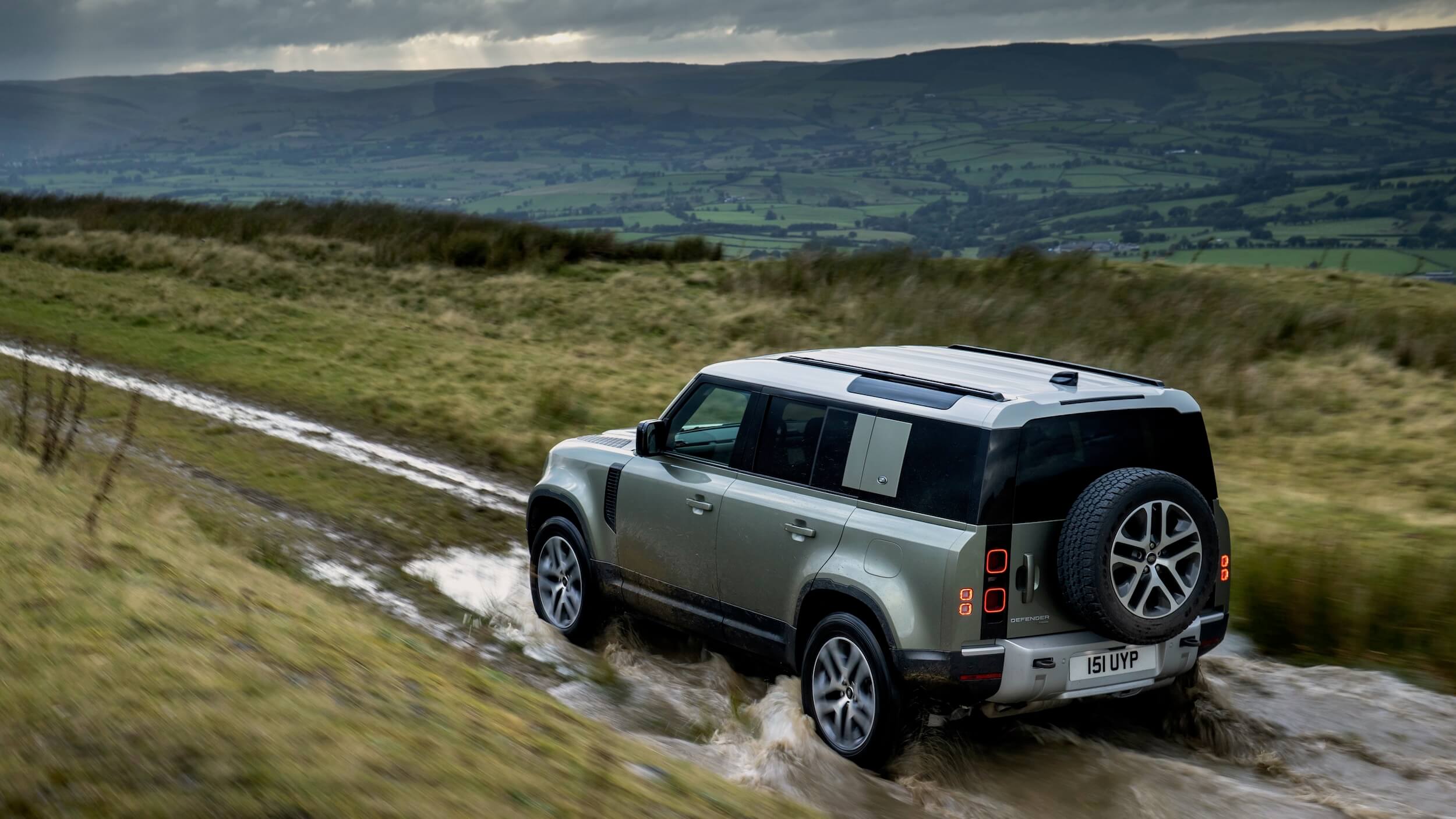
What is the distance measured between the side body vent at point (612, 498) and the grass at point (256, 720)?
1420 millimetres

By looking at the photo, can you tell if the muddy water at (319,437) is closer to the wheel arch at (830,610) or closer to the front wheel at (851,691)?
the wheel arch at (830,610)

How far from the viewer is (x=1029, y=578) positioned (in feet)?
17.7

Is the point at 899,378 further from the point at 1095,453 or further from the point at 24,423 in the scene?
the point at 24,423

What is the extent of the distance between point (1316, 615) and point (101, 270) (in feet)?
94.4

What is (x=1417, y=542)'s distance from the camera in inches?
339

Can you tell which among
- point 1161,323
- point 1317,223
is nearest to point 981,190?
point 1317,223

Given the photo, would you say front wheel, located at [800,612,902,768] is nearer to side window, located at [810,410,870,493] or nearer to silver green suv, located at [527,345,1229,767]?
silver green suv, located at [527,345,1229,767]

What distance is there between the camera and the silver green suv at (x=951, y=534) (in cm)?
533

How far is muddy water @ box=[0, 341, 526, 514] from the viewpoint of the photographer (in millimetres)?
11586

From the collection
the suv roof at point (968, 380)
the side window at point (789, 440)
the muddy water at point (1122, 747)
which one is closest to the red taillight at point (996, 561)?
the suv roof at point (968, 380)

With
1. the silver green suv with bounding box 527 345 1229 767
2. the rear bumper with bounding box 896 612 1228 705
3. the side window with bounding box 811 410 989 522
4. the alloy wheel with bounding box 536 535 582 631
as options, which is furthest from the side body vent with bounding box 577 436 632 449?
the rear bumper with bounding box 896 612 1228 705

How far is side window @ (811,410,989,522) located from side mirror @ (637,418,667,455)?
128 cm

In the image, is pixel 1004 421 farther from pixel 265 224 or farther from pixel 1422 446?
pixel 265 224

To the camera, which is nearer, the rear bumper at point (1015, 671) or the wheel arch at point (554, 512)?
the rear bumper at point (1015, 671)
